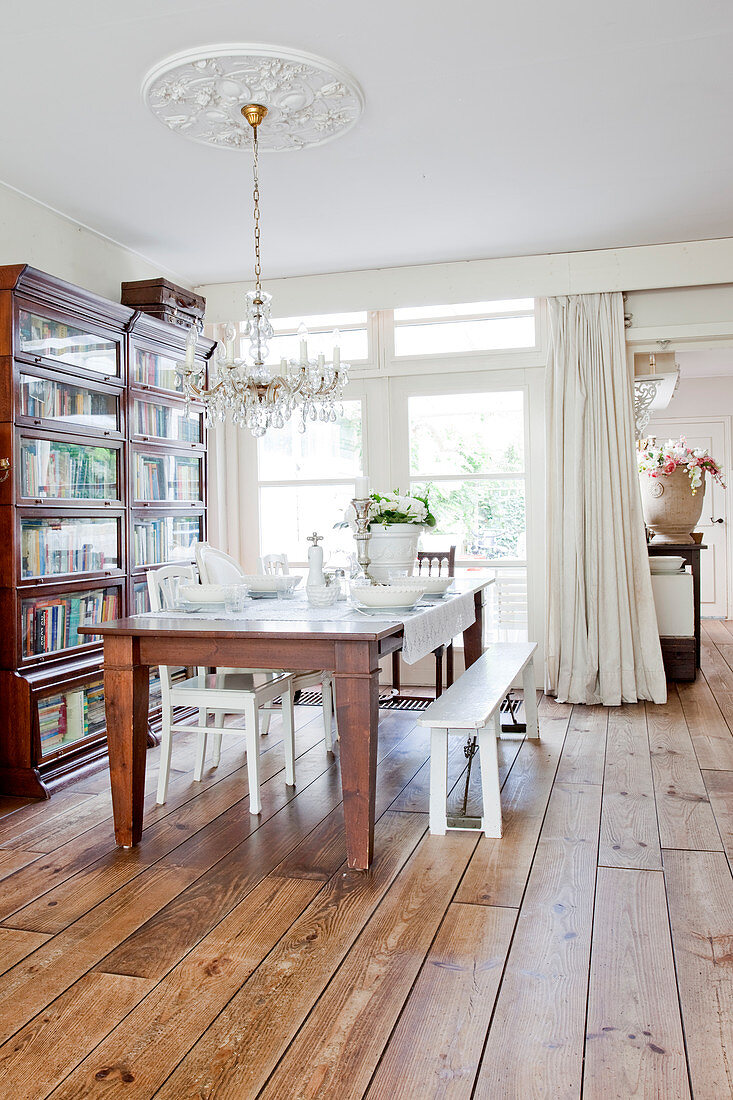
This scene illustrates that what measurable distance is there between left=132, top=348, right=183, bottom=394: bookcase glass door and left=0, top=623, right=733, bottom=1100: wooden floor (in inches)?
84.8

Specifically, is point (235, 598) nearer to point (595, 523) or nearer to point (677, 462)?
point (595, 523)

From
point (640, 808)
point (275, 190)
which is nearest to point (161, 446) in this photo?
point (275, 190)

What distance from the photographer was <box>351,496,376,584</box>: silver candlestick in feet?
11.6

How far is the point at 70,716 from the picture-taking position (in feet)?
12.7

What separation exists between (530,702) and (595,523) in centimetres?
134

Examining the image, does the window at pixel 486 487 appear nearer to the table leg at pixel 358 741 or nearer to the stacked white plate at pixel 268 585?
the stacked white plate at pixel 268 585

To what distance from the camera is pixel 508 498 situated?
18.4ft

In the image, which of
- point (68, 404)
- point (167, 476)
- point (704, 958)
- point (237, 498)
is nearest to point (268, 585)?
point (68, 404)

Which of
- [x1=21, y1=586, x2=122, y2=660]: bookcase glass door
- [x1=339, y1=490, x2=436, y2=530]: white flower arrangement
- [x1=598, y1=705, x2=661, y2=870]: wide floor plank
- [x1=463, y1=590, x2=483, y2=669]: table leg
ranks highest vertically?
[x1=339, y1=490, x2=436, y2=530]: white flower arrangement

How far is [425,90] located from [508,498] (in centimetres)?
286

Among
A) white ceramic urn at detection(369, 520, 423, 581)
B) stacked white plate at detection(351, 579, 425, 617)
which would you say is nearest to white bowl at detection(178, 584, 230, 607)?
stacked white plate at detection(351, 579, 425, 617)

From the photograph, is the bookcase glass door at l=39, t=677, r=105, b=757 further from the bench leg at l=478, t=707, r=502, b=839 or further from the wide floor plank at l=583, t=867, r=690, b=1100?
the wide floor plank at l=583, t=867, r=690, b=1100

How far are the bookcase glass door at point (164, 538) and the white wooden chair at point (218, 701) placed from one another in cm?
65

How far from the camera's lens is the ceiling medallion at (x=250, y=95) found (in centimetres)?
291
